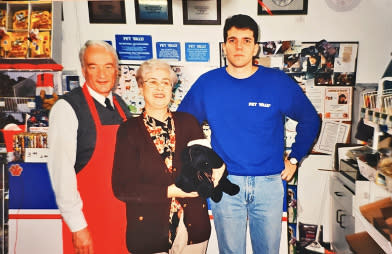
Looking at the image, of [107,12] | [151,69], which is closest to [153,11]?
[107,12]

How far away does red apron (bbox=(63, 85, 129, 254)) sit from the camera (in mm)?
1539

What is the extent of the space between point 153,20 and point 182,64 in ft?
1.04

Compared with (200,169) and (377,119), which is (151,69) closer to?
(200,169)

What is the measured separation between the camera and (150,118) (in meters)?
1.54

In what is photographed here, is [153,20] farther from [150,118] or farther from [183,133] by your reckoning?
[183,133]

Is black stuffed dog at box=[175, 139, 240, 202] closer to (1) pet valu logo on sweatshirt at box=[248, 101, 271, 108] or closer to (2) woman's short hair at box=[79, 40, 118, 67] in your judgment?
(1) pet valu logo on sweatshirt at box=[248, 101, 271, 108]

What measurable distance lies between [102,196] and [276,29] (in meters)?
1.44

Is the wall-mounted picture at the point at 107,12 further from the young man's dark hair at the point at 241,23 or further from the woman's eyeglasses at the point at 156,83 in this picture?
the young man's dark hair at the point at 241,23

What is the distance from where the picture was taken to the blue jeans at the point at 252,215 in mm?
1607

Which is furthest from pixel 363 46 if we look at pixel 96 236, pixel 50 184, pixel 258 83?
pixel 50 184

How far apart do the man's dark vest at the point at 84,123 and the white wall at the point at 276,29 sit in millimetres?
249

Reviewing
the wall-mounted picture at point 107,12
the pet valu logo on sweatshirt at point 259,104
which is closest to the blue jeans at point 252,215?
the pet valu logo on sweatshirt at point 259,104

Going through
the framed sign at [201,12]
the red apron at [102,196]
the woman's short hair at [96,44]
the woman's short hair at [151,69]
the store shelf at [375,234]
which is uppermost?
the framed sign at [201,12]

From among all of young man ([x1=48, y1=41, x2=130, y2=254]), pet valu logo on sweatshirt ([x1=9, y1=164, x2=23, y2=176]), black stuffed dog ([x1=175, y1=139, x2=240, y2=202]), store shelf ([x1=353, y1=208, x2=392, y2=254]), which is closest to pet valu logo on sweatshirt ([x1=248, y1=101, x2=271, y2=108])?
black stuffed dog ([x1=175, y1=139, x2=240, y2=202])
